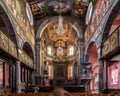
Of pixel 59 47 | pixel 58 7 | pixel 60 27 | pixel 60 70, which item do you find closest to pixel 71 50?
pixel 59 47

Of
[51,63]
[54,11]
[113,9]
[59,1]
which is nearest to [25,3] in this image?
[59,1]

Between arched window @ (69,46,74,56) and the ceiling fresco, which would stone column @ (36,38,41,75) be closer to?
the ceiling fresco

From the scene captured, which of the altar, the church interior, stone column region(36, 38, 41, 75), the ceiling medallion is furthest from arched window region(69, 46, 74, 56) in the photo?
the ceiling medallion

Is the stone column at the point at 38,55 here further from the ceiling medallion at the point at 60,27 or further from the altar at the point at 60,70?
the altar at the point at 60,70

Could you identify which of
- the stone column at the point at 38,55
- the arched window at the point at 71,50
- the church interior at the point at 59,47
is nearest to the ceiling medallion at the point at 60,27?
the church interior at the point at 59,47

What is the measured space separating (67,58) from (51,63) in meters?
2.78

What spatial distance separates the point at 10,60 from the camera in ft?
47.1

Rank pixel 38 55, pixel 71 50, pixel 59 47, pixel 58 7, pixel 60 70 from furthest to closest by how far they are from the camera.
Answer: pixel 71 50 < pixel 60 70 < pixel 59 47 < pixel 38 55 < pixel 58 7

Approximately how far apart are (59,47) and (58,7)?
39.1ft

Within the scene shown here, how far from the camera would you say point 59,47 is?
3475cm

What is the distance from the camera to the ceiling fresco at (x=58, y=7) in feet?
70.6

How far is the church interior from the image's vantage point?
42.2 feet

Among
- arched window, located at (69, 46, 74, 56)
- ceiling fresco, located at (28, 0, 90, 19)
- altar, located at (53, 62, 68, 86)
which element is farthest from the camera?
arched window, located at (69, 46, 74, 56)

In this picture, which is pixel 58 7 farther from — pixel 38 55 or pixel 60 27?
pixel 38 55
